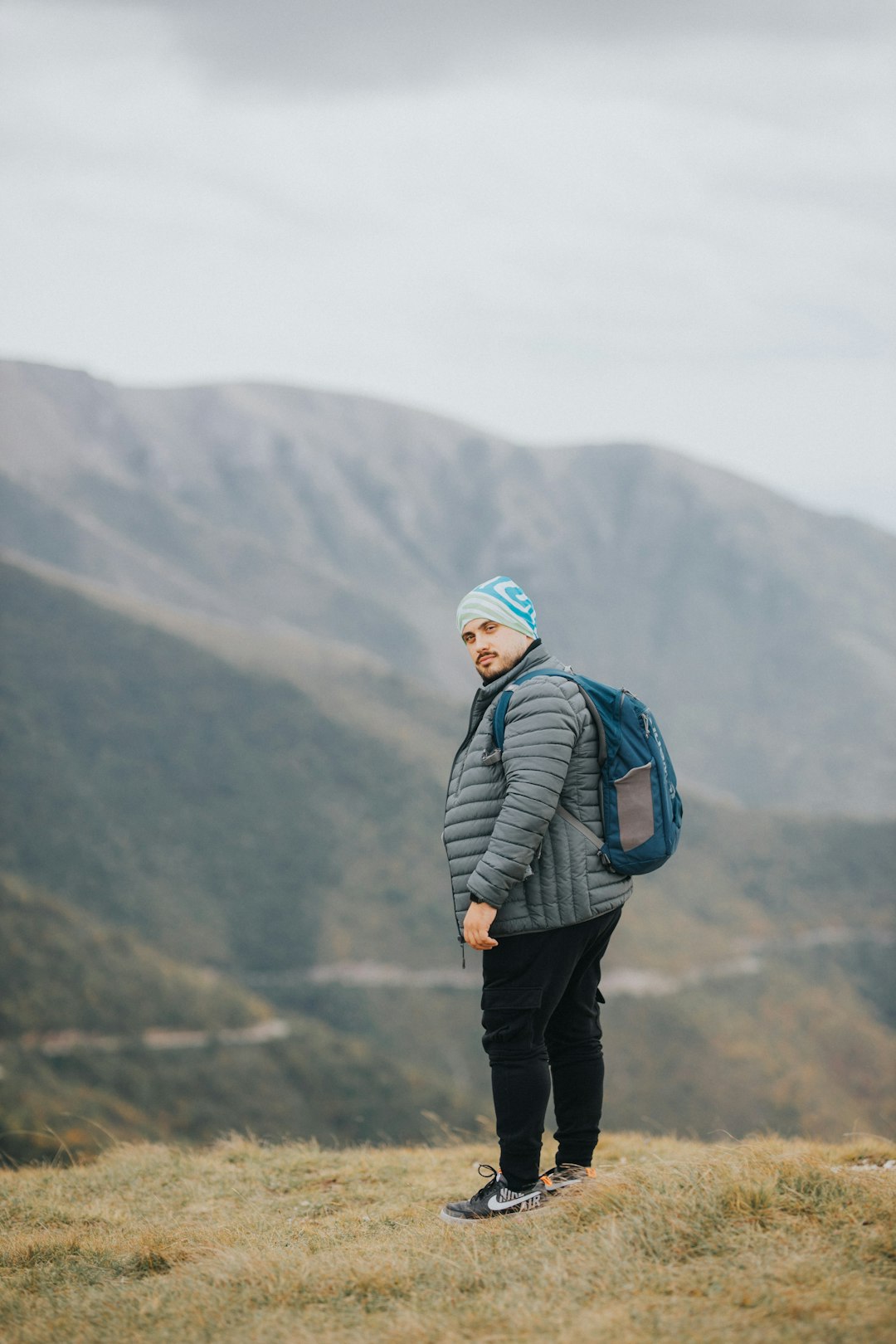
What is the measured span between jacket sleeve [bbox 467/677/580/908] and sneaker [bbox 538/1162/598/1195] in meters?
1.24

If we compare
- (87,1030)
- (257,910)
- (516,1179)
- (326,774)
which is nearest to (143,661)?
(326,774)

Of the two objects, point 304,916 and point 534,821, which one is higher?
point 534,821

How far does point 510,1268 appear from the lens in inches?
154

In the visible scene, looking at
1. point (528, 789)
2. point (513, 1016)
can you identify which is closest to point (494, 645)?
point (528, 789)

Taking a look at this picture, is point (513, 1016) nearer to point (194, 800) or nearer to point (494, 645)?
point (494, 645)

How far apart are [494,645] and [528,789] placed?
665 millimetres

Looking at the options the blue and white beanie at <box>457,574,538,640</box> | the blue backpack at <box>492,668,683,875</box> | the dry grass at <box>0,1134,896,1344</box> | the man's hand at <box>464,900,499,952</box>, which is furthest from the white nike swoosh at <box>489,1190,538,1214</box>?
the blue and white beanie at <box>457,574,538,640</box>

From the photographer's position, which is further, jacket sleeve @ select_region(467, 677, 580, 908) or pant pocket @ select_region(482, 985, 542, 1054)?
pant pocket @ select_region(482, 985, 542, 1054)

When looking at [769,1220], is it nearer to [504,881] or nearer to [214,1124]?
[504,881]

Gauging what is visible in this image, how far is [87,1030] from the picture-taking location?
69188 mm

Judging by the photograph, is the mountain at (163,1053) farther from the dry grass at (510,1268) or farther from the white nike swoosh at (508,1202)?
the white nike swoosh at (508,1202)

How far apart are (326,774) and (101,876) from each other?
2070cm

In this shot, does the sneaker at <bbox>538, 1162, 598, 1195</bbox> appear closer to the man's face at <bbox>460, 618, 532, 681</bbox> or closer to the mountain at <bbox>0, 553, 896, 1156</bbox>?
the man's face at <bbox>460, 618, 532, 681</bbox>

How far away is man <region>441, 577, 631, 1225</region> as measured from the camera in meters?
4.44
